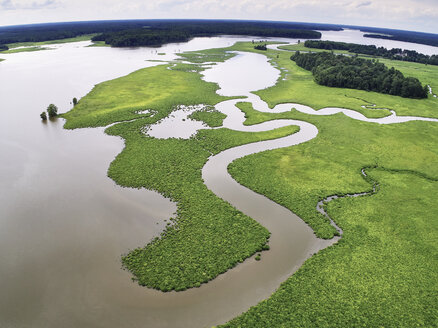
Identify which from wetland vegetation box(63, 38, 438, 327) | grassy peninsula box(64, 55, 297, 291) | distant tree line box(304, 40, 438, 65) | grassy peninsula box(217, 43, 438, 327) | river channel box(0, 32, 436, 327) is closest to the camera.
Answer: grassy peninsula box(217, 43, 438, 327)

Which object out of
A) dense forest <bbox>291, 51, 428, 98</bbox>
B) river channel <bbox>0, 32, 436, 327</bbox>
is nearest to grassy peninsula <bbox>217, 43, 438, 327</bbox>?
river channel <bbox>0, 32, 436, 327</bbox>

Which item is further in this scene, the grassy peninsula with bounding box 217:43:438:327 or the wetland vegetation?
the wetland vegetation

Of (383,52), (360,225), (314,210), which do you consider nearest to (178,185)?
(314,210)

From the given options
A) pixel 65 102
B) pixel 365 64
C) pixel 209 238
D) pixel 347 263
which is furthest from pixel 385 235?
pixel 365 64

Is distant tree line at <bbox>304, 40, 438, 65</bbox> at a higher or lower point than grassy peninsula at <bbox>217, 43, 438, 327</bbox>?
higher

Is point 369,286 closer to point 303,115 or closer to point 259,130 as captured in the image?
point 259,130

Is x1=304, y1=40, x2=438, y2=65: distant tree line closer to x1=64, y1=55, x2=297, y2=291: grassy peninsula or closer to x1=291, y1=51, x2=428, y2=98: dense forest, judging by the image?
x1=291, y1=51, x2=428, y2=98: dense forest

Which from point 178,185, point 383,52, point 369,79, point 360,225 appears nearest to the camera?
point 360,225

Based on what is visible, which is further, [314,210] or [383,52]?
[383,52]

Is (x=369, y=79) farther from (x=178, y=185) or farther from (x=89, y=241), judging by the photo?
(x=89, y=241)

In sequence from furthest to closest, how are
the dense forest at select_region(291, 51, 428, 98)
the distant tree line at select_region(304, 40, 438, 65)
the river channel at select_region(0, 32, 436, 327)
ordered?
the distant tree line at select_region(304, 40, 438, 65), the dense forest at select_region(291, 51, 428, 98), the river channel at select_region(0, 32, 436, 327)
